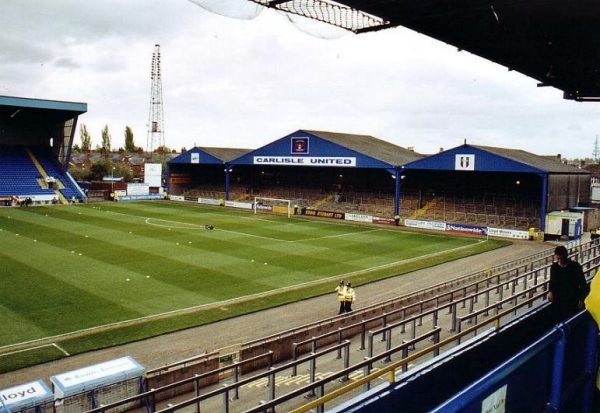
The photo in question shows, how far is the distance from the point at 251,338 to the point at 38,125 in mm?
60235

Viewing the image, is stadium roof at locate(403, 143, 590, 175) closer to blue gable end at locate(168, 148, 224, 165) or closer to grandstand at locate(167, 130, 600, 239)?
grandstand at locate(167, 130, 600, 239)

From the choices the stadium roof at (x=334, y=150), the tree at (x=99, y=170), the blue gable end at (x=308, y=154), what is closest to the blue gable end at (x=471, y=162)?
the stadium roof at (x=334, y=150)

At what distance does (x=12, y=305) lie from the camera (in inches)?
747

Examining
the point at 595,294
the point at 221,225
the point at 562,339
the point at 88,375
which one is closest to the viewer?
the point at 595,294

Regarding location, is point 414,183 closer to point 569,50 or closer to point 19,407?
point 569,50

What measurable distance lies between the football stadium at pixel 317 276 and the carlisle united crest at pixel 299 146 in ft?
1.01

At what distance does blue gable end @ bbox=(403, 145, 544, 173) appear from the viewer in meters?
A: 40.2

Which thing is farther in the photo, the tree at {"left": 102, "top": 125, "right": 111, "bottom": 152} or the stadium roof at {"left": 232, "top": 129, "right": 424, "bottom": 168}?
the tree at {"left": 102, "top": 125, "right": 111, "bottom": 152}

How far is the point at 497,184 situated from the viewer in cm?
4784

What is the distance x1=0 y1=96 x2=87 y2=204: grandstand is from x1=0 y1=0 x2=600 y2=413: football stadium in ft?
0.76

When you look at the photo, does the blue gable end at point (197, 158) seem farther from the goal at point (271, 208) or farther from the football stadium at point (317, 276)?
the goal at point (271, 208)

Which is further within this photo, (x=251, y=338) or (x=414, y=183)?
(x=414, y=183)

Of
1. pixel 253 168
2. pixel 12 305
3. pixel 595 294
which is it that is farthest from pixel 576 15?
pixel 253 168

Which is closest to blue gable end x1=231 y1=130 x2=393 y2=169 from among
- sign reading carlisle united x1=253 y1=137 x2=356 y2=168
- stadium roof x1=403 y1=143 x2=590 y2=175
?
sign reading carlisle united x1=253 y1=137 x2=356 y2=168
